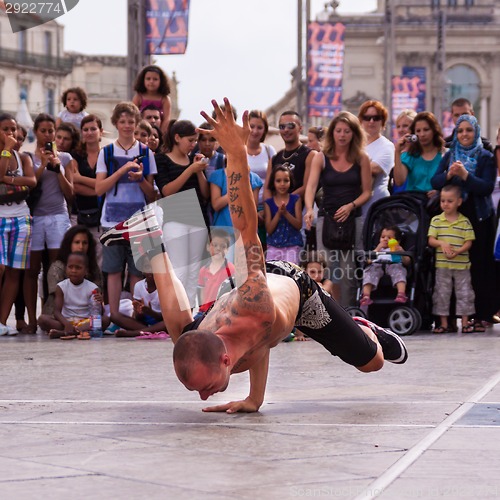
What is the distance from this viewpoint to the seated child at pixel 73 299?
1059 cm

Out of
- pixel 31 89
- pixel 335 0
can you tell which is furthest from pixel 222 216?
pixel 31 89

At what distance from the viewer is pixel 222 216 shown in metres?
11.1

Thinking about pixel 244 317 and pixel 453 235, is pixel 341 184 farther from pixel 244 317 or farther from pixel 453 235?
pixel 244 317

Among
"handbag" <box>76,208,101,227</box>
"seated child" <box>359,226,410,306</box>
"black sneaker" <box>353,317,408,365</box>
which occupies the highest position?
"handbag" <box>76,208,101,227</box>

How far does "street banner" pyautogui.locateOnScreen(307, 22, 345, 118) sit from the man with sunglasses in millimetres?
25966

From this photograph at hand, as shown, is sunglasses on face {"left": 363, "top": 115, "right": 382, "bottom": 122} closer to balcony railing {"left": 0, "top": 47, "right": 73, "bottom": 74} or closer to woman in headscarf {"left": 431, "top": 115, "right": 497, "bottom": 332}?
woman in headscarf {"left": 431, "top": 115, "right": 497, "bottom": 332}

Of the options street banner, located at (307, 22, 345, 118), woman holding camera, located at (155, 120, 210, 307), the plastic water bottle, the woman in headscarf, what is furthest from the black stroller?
street banner, located at (307, 22, 345, 118)

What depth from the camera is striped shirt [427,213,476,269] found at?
35.6 ft

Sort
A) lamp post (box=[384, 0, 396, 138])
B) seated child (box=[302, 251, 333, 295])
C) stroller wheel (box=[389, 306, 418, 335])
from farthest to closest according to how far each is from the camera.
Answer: lamp post (box=[384, 0, 396, 138]), stroller wheel (box=[389, 306, 418, 335]), seated child (box=[302, 251, 333, 295])

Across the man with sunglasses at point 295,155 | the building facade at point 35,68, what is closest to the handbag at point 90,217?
the man with sunglasses at point 295,155

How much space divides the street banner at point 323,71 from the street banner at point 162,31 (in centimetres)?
2131

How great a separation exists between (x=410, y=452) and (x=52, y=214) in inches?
269

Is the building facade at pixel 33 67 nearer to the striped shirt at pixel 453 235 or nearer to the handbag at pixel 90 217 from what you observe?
the handbag at pixel 90 217

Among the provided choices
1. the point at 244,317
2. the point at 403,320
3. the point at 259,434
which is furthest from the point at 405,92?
the point at 259,434
